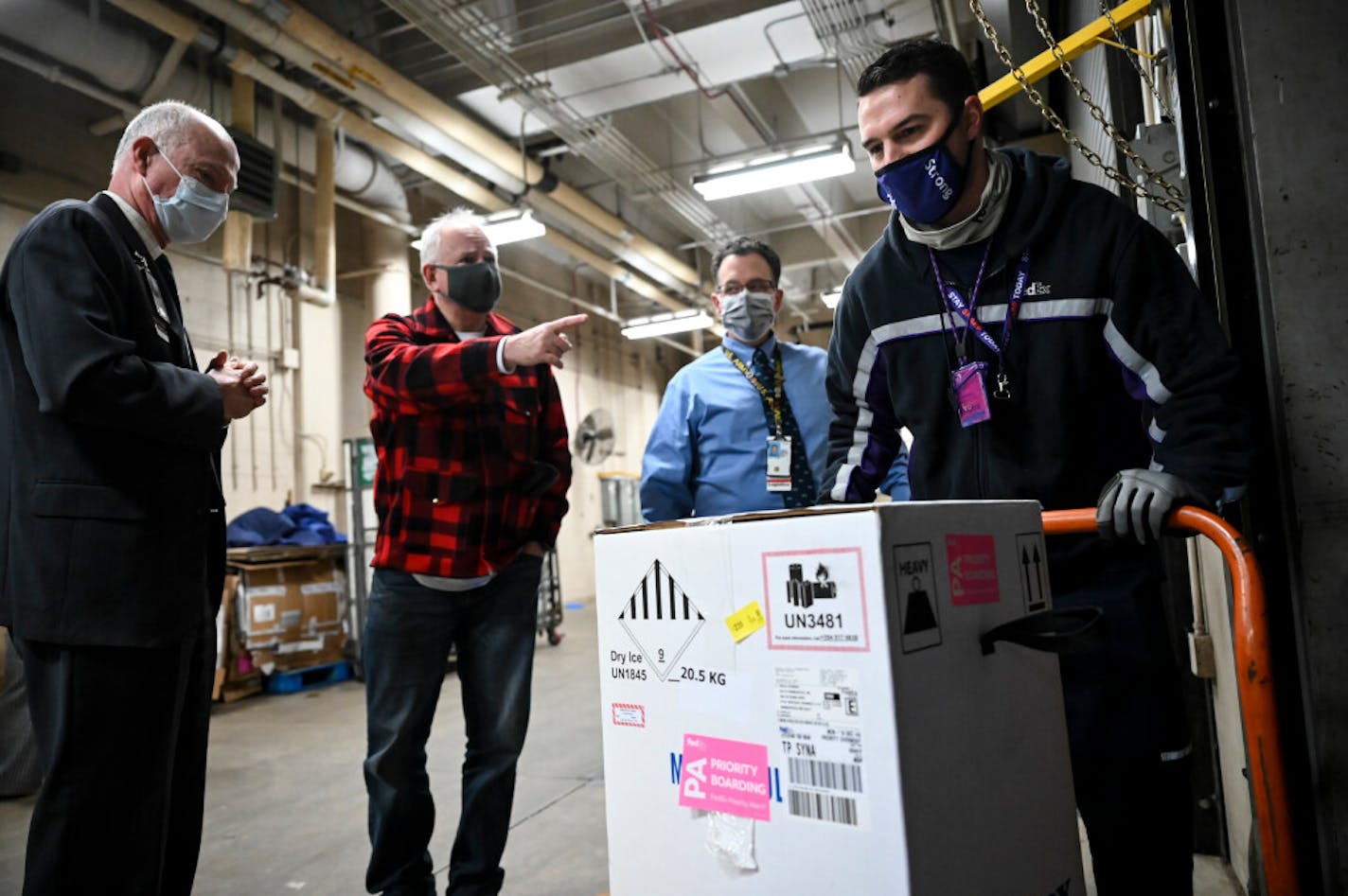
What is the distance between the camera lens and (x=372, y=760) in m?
1.56

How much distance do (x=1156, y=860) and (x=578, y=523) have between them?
29.2 feet

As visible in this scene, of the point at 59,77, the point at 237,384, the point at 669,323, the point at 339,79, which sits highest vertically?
the point at 339,79

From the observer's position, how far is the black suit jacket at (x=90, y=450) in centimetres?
111

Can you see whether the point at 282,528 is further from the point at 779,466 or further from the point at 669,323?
the point at 669,323

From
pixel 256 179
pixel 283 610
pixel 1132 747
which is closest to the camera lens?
pixel 1132 747

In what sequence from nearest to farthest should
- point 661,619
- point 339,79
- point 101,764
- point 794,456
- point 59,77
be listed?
point 661,619
point 101,764
point 794,456
point 59,77
point 339,79

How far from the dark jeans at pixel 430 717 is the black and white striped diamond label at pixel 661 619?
971 mm

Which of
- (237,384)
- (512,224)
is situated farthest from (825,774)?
(512,224)

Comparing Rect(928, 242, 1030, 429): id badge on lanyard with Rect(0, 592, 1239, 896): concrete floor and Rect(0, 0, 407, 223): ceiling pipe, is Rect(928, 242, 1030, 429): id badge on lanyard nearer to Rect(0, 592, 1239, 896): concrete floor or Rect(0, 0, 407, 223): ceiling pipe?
Rect(0, 592, 1239, 896): concrete floor

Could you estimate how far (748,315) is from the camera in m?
2.18

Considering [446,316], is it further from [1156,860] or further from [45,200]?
[45,200]

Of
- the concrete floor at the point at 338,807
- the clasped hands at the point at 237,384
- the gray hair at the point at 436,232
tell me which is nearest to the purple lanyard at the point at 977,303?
the clasped hands at the point at 237,384

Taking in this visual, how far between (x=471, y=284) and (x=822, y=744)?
4.76 feet

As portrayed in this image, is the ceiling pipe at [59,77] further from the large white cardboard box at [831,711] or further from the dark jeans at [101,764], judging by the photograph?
the large white cardboard box at [831,711]
